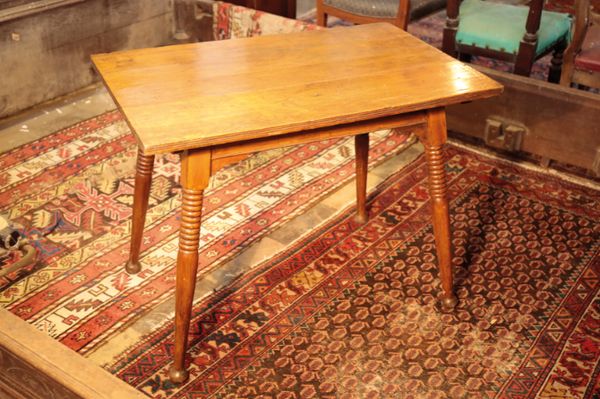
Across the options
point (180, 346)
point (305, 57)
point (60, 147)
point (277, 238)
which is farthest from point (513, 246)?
point (60, 147)

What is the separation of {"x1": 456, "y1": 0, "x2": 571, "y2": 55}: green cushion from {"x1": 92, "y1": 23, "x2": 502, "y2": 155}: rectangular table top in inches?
45.2

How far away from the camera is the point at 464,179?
354cm

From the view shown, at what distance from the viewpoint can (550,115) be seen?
347 cm

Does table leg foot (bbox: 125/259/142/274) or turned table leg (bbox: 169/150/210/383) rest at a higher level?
turned table leg (bbox: 169/150/210/383)

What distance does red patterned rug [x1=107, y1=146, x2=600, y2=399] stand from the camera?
7.86ft

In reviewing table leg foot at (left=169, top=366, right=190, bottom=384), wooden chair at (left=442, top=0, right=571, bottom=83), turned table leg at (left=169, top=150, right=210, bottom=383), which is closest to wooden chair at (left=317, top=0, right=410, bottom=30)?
wooden chair at (left=442, top=0, right=571, bottom=83)

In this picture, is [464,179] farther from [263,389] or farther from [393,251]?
[263,389]

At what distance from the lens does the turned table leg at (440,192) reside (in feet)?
8.00

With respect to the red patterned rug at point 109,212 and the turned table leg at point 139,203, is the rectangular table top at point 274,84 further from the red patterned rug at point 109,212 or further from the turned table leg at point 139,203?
the red patterned rug at point 109,212

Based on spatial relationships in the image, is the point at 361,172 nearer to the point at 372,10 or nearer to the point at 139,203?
the point at 139,203

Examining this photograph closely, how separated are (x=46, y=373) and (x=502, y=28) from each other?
289 cm

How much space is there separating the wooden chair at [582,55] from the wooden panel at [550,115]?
0.18 m

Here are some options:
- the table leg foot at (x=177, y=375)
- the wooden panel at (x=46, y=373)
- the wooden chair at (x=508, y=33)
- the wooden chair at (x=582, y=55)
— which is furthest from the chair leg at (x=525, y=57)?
the wooden panel at (x=46, y=373)

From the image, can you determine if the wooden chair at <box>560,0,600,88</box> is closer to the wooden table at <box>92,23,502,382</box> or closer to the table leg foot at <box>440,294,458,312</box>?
the wooden table at <box>92,23,502,382</box>
